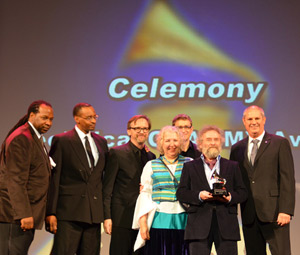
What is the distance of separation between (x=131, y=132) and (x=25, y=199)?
1.17m

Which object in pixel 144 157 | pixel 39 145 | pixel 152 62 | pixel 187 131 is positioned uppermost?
pixel 152 62

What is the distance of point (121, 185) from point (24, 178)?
0.93 metres

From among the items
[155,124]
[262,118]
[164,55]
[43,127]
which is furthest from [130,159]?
[164,55]

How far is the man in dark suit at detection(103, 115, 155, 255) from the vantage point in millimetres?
3877

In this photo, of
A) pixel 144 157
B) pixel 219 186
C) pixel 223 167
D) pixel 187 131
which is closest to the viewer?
pixel 219 186

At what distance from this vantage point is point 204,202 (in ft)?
11.1

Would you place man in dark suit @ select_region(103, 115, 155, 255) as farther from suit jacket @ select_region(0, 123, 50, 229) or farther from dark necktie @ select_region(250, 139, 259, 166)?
dark necktie @ select_region(250, 139, 259, 166)

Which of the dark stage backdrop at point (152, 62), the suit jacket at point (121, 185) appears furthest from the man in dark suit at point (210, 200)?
the dark stage backdrop at point (152, 62)

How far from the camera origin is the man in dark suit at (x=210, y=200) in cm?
329

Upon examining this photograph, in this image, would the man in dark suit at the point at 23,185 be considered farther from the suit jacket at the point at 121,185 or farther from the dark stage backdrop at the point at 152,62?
the dark stage backdrop at the point at 152,62

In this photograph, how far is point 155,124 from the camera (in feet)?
18.7

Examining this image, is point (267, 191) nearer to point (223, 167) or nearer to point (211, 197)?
point (223, 167)

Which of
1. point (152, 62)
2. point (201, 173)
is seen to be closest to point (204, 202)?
point (201, 173)

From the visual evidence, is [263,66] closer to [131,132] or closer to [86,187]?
[131,132]
